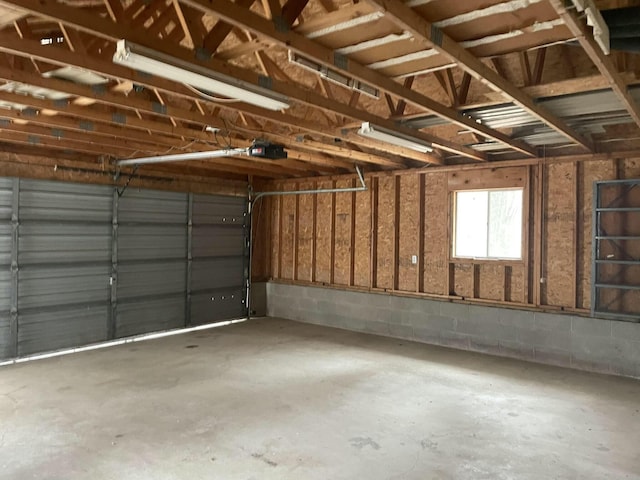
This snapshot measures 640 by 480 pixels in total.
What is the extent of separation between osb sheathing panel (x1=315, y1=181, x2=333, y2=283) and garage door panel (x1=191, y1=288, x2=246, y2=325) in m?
1.52

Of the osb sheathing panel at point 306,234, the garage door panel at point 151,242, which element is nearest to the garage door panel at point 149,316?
the garage door panel at point 151,242

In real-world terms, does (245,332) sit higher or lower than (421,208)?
lower

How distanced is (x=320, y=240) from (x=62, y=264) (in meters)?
4.03

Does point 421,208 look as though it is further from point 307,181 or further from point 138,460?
point 138,460

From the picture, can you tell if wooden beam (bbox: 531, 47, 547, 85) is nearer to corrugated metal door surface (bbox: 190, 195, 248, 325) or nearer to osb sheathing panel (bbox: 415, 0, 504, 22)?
osb sheathing panel (bbox: 415, 0, 504, 22)

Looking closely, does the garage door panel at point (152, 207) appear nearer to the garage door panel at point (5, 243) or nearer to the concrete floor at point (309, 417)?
the garage door panel at point (5, 243)

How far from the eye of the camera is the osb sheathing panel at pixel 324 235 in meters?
8.13

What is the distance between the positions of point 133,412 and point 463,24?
3.82 meters

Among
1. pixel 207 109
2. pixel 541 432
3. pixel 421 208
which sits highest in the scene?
pixel 207 109

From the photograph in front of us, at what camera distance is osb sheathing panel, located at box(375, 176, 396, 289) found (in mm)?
7340

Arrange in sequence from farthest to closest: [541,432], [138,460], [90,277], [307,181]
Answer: [307,181], [90,277], [541,432], [138,460]

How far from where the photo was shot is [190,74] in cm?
271

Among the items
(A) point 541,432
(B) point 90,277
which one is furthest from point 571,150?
(B) point 90,277

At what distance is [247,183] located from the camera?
8.62 m
